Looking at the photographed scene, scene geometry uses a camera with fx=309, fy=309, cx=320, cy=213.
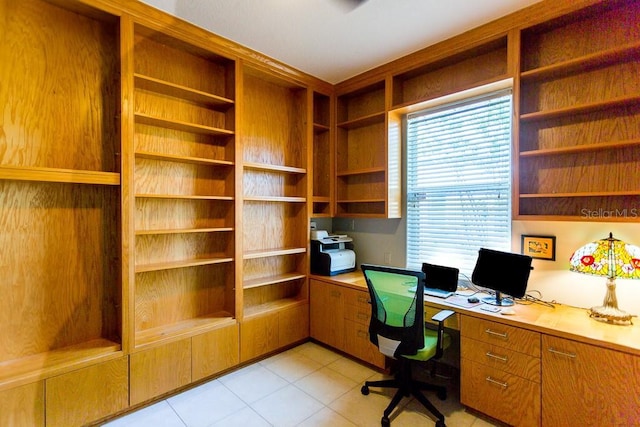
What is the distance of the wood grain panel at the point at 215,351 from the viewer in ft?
8.52

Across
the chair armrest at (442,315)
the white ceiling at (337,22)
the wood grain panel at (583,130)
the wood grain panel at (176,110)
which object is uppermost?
the white ceiling at (337,22)

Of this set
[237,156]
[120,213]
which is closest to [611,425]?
[237,156]

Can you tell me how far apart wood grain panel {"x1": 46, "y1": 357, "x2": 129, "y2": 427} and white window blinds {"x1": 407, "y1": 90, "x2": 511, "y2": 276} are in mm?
2685

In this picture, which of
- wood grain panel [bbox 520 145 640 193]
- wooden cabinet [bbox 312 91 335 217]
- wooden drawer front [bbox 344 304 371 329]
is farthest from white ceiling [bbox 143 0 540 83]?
wooden drawer front [bbox 344 304 371 329]

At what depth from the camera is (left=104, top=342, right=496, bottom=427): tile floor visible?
85.7 inches

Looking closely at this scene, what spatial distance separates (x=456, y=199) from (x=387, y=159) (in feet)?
2.56

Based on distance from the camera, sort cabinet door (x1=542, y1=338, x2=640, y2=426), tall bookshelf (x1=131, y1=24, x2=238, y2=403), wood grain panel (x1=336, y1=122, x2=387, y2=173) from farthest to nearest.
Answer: wood grain panel (x1=336, y1=122, x2=387, y2=173) → tall bookshelf (x1=131, y1=24, x2=238, y2=403) → cabinet door (x1=542, y1=338, x2=640, y2=426)

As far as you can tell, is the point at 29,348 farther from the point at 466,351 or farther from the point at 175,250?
the point at 466,351

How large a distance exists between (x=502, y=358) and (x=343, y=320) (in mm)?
1432

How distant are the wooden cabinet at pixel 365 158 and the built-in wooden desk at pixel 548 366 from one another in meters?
1.30

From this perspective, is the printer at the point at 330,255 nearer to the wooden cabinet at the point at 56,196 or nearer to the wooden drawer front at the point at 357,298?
the wooden drawer front at the point at 357,298

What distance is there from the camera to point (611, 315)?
194 centimetres

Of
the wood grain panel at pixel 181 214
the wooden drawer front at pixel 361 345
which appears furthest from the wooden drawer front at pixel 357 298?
the wood grain panel at pixel 181 214

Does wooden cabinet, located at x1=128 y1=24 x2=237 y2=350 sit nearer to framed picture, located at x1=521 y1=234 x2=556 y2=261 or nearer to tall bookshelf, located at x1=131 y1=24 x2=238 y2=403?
tall bookshelf, located at x1=131 y1=24 x2=238 y2=403
